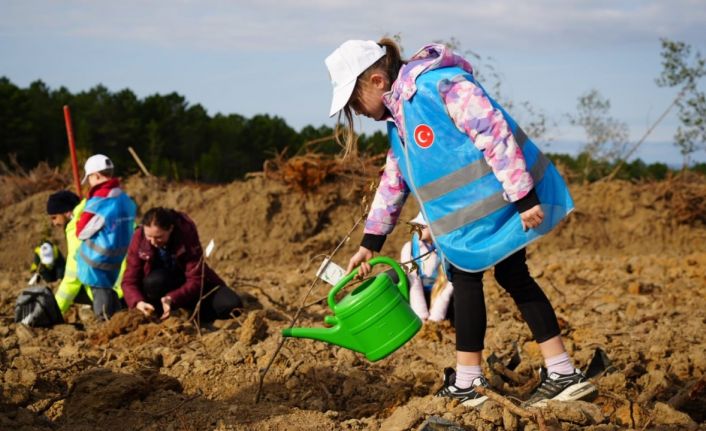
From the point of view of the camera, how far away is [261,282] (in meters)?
7.49

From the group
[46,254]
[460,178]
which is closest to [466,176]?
[460,178]

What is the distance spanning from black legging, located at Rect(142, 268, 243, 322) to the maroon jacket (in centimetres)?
6

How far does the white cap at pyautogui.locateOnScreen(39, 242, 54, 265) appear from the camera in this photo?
7676 mm

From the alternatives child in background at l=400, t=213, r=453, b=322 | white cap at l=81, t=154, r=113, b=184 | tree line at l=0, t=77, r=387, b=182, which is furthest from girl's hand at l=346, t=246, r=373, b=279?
tree line at l=0, t=77, r=387, b=182

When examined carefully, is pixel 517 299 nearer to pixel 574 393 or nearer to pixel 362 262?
pixel 574 393

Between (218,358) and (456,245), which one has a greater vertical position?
(456,245)

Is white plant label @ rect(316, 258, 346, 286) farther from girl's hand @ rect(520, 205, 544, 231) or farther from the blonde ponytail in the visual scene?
girl's hand @ rect(520, 205, 544, 231)

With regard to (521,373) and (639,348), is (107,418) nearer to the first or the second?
(521,373)

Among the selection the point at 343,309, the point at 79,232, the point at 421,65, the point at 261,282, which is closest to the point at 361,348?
the point at 343,309

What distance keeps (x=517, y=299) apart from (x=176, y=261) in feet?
10.1

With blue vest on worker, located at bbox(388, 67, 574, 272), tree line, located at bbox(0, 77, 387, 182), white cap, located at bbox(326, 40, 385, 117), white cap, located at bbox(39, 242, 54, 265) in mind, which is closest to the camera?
blue vest on worker, located at bbox(388, 67, 574, 272)

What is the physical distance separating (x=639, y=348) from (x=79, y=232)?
3945 millimetres

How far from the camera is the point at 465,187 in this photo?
3066 millimetres

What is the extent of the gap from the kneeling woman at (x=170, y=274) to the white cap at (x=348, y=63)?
2.55 meters
